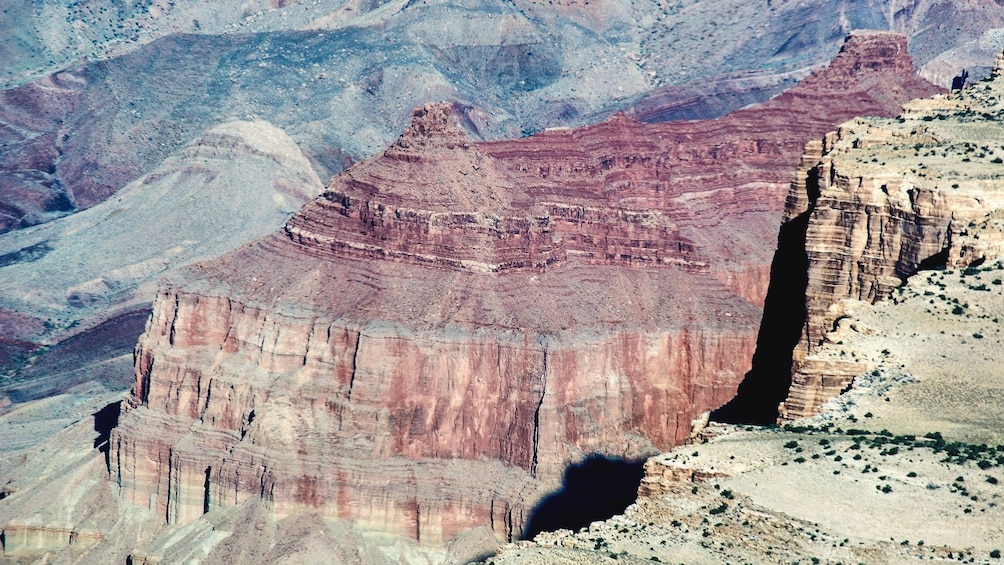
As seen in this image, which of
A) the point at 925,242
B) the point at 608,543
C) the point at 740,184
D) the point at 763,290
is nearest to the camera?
the point at 608,543

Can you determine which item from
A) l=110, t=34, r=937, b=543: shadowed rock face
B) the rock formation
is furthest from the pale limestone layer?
the rock formation

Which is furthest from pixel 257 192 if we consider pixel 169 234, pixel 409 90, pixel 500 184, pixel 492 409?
pixel 492 409

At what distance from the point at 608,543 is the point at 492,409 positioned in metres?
51.6

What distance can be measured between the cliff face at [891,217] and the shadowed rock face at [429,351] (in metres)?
28.8

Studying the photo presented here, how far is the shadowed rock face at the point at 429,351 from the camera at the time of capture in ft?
298

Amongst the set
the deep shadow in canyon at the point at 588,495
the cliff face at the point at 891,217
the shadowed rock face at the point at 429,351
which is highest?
the cliff face at the point at 891,217

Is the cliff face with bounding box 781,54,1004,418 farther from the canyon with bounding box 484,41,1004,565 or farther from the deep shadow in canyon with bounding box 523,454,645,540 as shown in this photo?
the deep shadow in canyon with bounding box 523,454,645,540

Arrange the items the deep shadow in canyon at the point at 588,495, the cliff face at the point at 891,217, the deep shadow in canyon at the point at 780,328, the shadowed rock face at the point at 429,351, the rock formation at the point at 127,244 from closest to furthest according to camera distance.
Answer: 1. the cliff face at the point at 891,217
2. the deep shadow in canyon at the point at 780,328
3. the deep shadow in canyon at the point at 588,495
4. the shadowed rock face at the point at 429,351
5. the rock formation at the point at 127,244

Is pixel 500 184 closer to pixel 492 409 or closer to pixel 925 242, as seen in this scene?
pixel 492 409

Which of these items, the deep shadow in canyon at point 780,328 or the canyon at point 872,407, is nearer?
the canyon at point 872,407

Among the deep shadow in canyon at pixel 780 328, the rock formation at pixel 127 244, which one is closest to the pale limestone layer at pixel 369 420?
the deep shadow in canyon at pixel 780 328

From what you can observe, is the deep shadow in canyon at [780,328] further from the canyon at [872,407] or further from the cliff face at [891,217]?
the cliff face at [891,217]

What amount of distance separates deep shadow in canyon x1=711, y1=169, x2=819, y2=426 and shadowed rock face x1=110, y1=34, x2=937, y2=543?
18353mm

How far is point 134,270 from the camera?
493 feet
